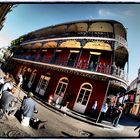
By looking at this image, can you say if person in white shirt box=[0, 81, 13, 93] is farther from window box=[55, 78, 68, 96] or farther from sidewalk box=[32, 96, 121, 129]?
window box=[55, 78, 68, 96]

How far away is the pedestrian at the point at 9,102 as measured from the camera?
23.1ft

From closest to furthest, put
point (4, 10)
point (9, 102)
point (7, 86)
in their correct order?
point (9, 102) → point (7, 86) → point (4, 10)

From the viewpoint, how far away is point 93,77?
6.93m

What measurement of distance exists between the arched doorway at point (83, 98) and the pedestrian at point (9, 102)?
1.27m

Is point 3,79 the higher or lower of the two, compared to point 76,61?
lower

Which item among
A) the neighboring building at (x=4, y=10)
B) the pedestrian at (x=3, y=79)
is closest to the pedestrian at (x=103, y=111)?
the pedestrian at (x=3, y=79)

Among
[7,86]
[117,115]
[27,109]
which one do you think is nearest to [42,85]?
[27,109]

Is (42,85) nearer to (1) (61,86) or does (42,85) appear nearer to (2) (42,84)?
(2) (42,84)

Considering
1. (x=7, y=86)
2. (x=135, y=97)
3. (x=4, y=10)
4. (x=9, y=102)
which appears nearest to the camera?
(x=9, y=102)

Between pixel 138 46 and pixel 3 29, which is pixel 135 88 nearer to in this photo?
pixel 138 46

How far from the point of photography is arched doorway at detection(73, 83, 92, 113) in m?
6.98

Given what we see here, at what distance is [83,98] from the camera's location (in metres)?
7.00

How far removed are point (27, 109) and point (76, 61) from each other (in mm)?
1398

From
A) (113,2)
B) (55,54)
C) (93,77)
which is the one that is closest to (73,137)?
(93,77)
